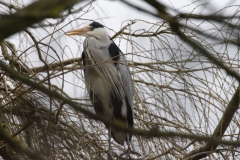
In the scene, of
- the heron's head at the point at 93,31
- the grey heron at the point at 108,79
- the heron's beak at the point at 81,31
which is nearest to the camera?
the grey heron at the point at 108,79

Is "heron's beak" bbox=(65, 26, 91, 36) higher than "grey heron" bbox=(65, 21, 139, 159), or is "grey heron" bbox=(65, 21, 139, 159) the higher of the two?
"heron's beak" bbox=(65, 26, 91, 36)

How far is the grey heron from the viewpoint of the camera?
2943 mm

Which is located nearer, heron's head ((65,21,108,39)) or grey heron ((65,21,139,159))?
grey heron ((65,21,139,159))

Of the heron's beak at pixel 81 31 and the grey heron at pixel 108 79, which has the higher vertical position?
the heron's beak at pixel 81 31

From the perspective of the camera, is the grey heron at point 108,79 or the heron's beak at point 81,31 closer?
the grey heron at point 108,79

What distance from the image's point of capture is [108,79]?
9.84 ft

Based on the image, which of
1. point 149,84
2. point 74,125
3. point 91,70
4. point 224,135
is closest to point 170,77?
point 149,84

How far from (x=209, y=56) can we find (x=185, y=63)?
47.4 inches

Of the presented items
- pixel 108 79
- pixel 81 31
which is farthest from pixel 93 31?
pixel 108 79

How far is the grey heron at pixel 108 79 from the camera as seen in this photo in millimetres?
2943

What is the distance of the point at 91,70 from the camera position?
295cm

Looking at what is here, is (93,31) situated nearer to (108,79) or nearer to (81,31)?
(81,31)

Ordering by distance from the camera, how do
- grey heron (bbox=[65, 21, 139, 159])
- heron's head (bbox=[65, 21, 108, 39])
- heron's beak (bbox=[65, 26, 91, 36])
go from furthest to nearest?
1. heron's head (bbox=[65, 21, 108, 39])
2. heron's beak (bbox=[65, 26, 91, 36])
3. grey heron (bbox=[65, 21, 139, 159])

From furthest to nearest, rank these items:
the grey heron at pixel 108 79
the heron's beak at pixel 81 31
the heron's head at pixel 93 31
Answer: the heron's head at pixel 93 31
the heron's beak at pixel 81 31
the grey heron at pixel 108 79
